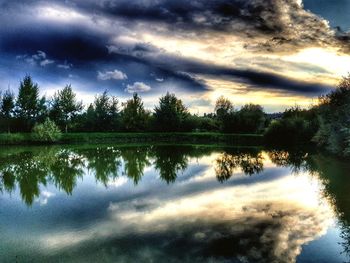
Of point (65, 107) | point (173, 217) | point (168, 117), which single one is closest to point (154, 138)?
point (168, 117)

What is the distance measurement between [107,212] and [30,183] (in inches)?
357

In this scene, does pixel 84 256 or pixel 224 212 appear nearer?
pixel 84 256

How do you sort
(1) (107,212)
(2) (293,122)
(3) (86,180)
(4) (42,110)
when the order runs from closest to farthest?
(1) (107,212), (3) (86,180), (2) (293,122), (4) (42,110)

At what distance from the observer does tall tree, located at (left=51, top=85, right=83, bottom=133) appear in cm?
7420

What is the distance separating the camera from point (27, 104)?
69.3m

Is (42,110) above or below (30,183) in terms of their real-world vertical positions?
above

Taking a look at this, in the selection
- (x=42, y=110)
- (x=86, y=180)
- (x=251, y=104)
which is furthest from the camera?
(x=251, y=104)

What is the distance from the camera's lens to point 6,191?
1919cm

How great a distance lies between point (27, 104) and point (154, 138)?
1007 inches

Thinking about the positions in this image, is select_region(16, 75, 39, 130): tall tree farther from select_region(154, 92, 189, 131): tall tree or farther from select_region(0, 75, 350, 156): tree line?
select_region(154, 92, 189, 131): tall tree

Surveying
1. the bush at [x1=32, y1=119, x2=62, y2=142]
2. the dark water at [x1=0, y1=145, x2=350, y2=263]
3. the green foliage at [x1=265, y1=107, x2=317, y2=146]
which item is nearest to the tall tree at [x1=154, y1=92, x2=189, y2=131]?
the green foliage at [x1=265, y1=107, x2=317, y2=146]

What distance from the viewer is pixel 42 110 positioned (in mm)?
71688

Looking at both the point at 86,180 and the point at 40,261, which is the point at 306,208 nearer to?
the point at 40,261

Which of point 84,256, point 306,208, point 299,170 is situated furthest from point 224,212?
point 299,170
